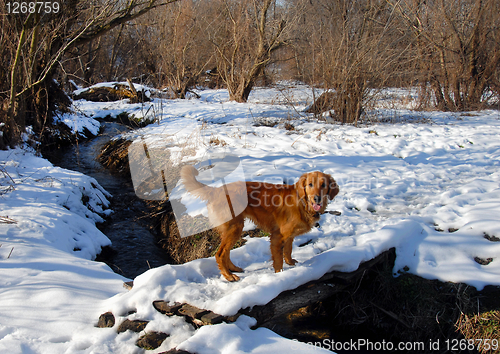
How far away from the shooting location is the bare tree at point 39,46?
22.2ft

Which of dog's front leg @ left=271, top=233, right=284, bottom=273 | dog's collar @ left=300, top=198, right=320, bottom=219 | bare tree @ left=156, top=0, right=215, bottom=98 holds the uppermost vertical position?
bare tree @ left=156, top=0, right=215, bottom=98

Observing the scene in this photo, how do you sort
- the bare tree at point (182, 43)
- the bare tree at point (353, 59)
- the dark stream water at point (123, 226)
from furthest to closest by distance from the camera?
1. the bare tree at point (182, 43)
2. the bare tree at point (353, 59)
3. the dark stream water at point (123, 226)

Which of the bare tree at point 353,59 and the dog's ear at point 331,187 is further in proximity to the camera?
the bare tree at point 353,59

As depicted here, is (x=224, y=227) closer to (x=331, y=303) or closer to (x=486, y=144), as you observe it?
(x=331, y=303)

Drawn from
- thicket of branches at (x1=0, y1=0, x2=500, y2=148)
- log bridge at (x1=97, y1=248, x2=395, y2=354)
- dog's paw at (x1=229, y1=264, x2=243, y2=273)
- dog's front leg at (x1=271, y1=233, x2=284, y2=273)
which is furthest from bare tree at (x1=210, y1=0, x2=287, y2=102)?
log bridge at (x1=97, y1=248, x2=395, y2=354)

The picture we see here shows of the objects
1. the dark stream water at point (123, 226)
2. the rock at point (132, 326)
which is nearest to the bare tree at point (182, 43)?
the dark stream water at point (123, 226)

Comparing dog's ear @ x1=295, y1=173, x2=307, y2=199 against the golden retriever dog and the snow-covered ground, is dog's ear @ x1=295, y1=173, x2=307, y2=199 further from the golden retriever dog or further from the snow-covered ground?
the snow-covered ground

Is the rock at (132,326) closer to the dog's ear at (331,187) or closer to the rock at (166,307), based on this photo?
the rock at (166,307)

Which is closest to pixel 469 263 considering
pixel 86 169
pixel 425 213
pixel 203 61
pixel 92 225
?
pixel 425 213

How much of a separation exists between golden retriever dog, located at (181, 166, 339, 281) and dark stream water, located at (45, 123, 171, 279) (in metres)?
1.30

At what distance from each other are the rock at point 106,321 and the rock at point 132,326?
128mm

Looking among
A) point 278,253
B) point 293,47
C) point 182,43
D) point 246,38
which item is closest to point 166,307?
point 278,253

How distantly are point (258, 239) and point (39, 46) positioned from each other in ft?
23.7

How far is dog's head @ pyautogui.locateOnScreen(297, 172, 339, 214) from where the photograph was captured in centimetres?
325
